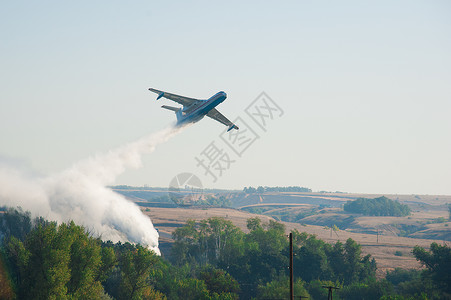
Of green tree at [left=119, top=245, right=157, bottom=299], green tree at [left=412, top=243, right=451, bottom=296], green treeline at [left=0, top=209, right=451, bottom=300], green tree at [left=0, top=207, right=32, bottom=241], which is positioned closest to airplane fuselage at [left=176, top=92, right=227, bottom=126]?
green treeline at [left=0, top=209, right=451, bottom=300]

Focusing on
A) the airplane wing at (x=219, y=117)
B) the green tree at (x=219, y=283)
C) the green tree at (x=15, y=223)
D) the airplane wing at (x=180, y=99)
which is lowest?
the green tree at (x=219, y=283)

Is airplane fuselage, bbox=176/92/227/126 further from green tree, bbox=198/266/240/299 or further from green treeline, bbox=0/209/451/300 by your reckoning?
green tree, bbox=198/266/240/299

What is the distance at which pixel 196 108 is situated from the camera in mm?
99125

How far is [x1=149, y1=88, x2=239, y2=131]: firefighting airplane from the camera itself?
308 ft

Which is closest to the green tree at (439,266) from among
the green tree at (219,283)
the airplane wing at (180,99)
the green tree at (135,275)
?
the green tree at (219,283)

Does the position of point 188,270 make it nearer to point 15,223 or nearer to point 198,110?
point 198,110

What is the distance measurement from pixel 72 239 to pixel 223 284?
102 feet

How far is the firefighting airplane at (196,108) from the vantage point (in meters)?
93.9

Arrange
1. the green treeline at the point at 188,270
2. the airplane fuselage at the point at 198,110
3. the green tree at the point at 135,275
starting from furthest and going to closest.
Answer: the airplane fuselage at the point at 198,110 < the green tree at the point at 135,275 < the green treeline at the point at 188,270

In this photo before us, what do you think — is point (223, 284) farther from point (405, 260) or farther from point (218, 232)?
point (405, 260)

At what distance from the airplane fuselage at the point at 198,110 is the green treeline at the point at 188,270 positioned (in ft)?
87.5

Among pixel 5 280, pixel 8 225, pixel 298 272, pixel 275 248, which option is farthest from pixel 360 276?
pixel 8 225

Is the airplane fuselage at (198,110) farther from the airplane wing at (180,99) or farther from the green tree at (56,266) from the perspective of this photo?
the green tree at (56,266)

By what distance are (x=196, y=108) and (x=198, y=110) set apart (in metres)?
0.92
